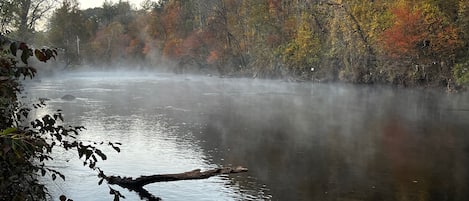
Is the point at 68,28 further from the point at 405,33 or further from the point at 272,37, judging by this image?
the point at 405,33

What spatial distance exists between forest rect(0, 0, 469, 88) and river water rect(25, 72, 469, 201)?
14.8 ft

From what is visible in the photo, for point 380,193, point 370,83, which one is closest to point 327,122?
point 380,193

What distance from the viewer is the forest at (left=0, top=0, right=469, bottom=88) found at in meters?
39.3

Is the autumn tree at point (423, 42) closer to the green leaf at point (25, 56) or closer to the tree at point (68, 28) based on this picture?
the green leaf at point (25, 56)

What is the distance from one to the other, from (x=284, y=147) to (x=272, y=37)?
48.1 metres

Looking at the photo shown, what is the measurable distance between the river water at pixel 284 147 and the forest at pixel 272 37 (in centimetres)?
452

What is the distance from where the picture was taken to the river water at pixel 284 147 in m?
11.6

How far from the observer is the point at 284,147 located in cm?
1695

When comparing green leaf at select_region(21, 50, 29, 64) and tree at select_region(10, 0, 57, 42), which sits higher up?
tree at select_region(10, 0, 57, 42)

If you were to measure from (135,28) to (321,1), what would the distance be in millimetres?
53702

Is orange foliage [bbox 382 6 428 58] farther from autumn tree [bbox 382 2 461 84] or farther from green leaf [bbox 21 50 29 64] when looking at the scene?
green leaf [bbox 21 50 29 64]

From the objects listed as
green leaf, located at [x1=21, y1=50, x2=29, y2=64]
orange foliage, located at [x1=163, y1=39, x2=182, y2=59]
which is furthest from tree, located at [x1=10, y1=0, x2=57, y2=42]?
green leaf, located at [x1=21, y1=50, x2=29, y2=64]

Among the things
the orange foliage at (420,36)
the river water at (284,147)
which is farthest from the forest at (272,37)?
the river water at (284,147)

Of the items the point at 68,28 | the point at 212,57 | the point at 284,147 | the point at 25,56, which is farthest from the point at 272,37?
the point at 25,56
